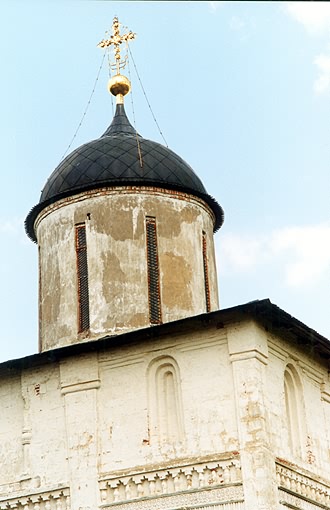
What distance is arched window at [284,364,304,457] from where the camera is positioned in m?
11.5

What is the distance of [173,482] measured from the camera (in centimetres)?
1037

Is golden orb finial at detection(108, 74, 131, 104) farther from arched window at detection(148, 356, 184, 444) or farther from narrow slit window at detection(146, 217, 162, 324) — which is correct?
arched window at detection(148, 356, 184, 444)

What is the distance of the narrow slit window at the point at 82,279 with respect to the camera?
43.1ft

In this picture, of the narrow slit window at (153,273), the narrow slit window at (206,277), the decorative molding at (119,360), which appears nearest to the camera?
the decorative molding at (119,360)

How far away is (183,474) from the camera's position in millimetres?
10328

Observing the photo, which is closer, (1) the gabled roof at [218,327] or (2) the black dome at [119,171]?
(1) the gabled roof at [218,327]

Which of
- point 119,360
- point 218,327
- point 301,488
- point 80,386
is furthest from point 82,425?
point 301,488

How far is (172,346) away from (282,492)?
255 cm

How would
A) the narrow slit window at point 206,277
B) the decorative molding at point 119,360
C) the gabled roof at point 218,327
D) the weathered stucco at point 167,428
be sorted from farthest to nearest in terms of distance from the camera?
the narrow slit window at point 206,277 → the decorative molding at point 119,360 → the gabled roof at point 218,327 → the weathered stucco at point 167,428

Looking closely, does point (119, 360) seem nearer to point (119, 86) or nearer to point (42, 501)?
point (42, 501)

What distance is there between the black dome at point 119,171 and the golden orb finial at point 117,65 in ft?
4.95

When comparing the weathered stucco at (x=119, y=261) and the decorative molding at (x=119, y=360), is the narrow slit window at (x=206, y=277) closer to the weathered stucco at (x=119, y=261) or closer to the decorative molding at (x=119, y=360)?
the weathered stucco at (x=119, y=261)

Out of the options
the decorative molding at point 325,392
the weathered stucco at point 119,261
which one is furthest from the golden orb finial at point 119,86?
the decorative molding at point 325,392

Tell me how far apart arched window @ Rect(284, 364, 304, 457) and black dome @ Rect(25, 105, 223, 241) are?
4.07 meters
